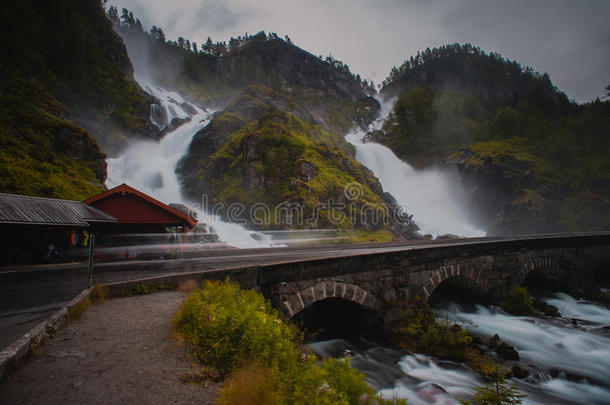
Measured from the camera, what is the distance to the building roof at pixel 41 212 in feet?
33.9

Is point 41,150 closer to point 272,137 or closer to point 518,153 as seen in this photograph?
point 272,137

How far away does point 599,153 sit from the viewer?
185ft

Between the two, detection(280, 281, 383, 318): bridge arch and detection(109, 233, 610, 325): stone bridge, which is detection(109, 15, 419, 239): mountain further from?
detection(280, 281, 383, 318): bridge arch

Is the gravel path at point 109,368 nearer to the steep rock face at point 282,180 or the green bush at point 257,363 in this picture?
the green bush at point 257,363

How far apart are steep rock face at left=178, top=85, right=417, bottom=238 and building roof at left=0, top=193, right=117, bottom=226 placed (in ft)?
77.1

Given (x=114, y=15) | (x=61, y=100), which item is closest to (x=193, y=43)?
(x=114, y=15)

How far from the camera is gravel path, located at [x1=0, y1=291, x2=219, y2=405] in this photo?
301 centimetres

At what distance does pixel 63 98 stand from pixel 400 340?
59.8 metres

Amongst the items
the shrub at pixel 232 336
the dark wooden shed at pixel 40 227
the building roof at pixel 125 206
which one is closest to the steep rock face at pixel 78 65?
the building roof at pixel 125 206

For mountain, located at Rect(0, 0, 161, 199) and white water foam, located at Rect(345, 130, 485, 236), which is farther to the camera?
white water foam, located at Rect(345, 130, 485, 236)

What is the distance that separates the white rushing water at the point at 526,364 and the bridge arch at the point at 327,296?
72.6 inches

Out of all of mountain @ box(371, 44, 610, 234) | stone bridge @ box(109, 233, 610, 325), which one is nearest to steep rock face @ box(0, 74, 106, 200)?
stone bridge @ box(109, 233, 610, 325)

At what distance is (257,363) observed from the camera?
3.51 meters

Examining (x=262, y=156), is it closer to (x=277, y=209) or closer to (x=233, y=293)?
(x=277, y=209)
